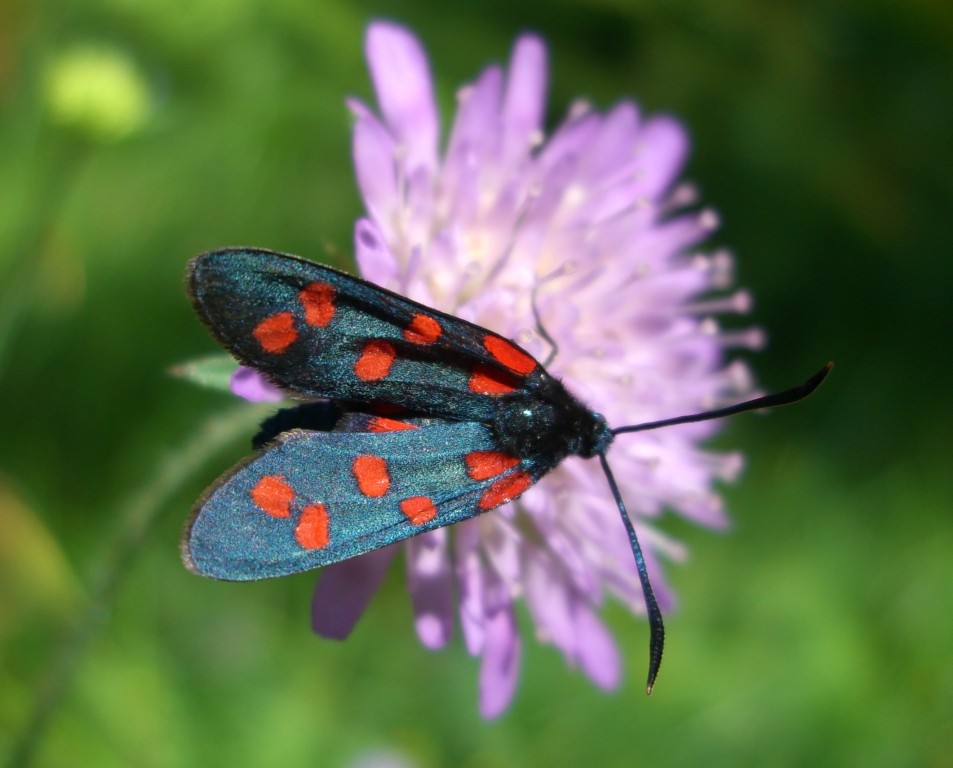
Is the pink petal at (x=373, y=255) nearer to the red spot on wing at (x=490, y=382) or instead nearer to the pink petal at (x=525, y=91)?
the red spot on wing at (x=490, y=382)

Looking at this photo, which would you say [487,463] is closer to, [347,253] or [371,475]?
[371,475]

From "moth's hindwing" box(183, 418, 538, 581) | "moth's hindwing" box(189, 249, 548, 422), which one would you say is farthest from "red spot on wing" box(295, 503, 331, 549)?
"moth's hindwing" box(189, 249, 548, 422)

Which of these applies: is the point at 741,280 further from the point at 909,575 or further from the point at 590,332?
the point at 590,332

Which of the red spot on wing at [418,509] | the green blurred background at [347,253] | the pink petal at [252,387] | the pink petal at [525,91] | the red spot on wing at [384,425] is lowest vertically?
the green blurred background at [347,253]

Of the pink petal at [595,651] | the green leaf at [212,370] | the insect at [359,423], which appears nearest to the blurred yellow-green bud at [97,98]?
the green leaf at [212,370]

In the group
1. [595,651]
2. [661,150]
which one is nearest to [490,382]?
[595,651]

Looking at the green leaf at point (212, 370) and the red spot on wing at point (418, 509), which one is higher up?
the green leaf at point (212, 370)

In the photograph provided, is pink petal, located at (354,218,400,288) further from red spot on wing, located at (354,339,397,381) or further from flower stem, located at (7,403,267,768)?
flower stem, located at (7,403,267,768)
